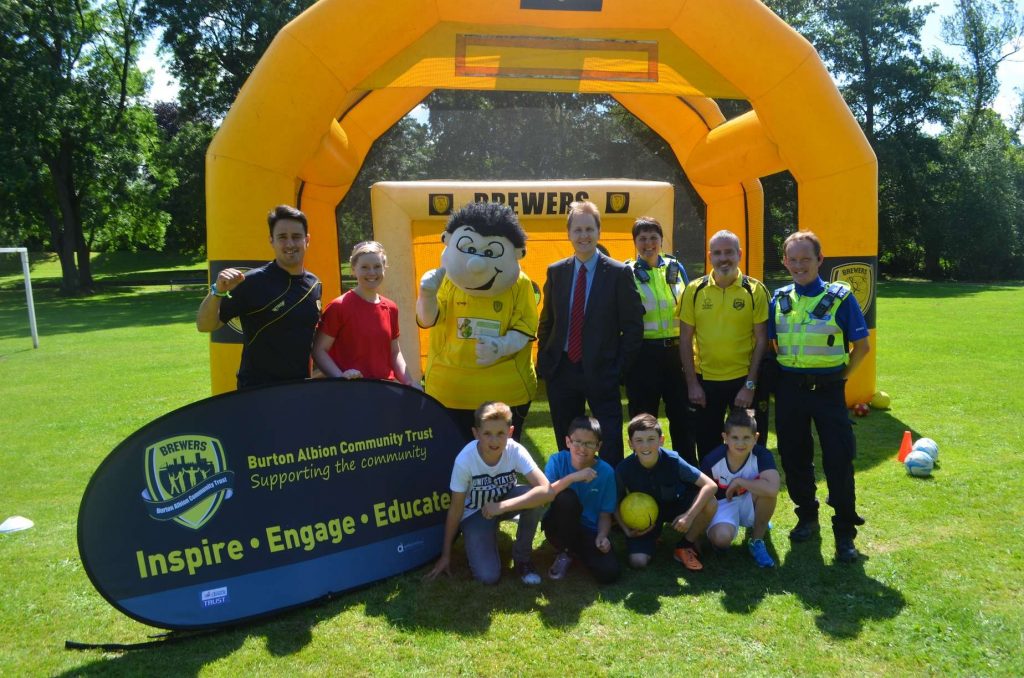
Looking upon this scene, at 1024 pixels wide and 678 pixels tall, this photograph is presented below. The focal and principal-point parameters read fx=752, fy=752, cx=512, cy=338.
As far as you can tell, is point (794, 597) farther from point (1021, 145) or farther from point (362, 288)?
point (1021, 145)

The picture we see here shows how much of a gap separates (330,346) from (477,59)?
316cm

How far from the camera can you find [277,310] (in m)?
3.40

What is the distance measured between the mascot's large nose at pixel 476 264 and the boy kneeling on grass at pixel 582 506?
918 mm

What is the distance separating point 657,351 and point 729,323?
1.90ft

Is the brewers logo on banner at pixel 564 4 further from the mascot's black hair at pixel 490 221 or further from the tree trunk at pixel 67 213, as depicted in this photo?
the tree trunk at pixel 67 213

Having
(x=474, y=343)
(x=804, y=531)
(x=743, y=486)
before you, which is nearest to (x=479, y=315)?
(x=474, y=343)

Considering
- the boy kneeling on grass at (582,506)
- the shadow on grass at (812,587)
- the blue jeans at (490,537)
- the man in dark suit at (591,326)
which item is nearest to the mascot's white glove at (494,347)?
the man in dark suit at (591,326)

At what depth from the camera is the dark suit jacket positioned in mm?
3893

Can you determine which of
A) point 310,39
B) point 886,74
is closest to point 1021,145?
point 886,74

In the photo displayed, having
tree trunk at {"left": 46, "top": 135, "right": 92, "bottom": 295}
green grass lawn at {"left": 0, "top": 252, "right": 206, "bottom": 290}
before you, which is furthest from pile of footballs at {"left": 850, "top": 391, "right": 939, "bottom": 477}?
tree trunk at {"left": 46, "top": 135, "right": 92, "bottom": 295}

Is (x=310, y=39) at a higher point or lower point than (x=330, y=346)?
higher

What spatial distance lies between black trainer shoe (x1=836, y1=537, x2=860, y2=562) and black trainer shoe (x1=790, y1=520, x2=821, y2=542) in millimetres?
227

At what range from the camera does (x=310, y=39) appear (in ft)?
17.1

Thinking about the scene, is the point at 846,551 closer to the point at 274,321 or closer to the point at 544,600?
the point at 544,600
